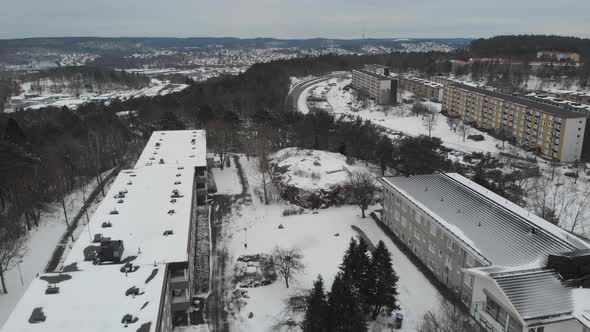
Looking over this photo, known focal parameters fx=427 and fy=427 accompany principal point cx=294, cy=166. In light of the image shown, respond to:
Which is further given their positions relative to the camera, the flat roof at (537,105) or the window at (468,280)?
the flat roof at (537,105)

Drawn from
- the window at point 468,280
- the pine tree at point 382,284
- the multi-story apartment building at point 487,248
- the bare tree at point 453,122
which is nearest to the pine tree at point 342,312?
the pine tree at point 382,284

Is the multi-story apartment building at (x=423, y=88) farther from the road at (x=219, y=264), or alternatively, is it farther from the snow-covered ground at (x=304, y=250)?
the road at (x=219, y=264)

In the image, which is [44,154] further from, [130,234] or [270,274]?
[270,274]

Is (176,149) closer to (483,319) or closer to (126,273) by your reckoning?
(126,273)

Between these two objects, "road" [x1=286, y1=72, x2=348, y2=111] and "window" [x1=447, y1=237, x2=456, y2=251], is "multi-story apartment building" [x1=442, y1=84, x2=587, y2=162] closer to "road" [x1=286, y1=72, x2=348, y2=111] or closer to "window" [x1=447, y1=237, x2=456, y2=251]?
"road" [x1=286, y1=72, x2=348, y2=111]

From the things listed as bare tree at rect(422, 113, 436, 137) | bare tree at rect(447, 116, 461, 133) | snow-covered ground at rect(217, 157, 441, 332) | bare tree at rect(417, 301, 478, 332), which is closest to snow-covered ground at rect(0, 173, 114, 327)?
snow-covered ground at rect(217, 157, 441, 332)

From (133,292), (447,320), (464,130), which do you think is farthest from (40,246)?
(464,130)

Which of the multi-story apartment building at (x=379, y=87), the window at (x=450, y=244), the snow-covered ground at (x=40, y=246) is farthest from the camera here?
the multi-story apartment building at (x=379, y=87)
